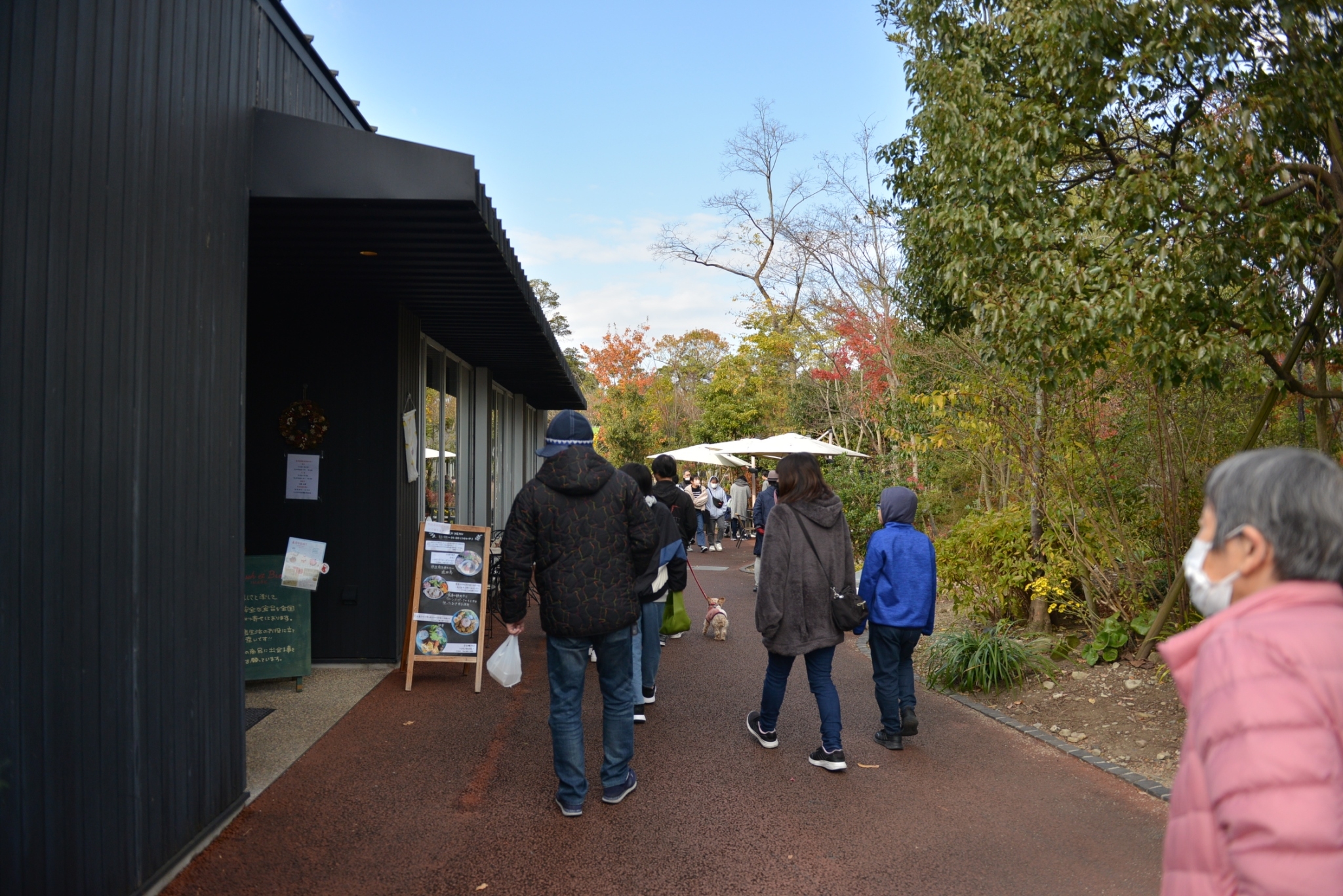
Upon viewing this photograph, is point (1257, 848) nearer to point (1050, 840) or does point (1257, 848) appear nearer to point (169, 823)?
point (1050, 840)

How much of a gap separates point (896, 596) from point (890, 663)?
0.44 meters

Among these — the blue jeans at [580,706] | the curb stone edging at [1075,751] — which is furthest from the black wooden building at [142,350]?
the curb stone edging at [1075,751]

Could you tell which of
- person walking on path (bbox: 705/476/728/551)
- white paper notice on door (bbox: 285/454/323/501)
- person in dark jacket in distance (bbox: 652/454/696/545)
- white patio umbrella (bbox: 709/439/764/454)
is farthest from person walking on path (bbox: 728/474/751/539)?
white paper notice on door (bbox: 285/454/323/501)

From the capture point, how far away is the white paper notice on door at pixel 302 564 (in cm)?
649

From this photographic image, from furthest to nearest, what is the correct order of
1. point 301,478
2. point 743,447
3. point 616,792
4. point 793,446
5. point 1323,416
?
1. point 743,447
2. point 793,446
3. point 301,478
4. point 1323,416
5. point 616,792

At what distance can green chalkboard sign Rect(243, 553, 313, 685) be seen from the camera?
6.54 m

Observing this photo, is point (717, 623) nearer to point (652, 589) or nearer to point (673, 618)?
point (673, 618)

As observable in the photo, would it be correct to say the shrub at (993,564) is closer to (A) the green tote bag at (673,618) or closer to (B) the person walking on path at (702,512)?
(A) the green tote bag at (673,618)

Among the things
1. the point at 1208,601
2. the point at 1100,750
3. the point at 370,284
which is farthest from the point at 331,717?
the point at 1208,601

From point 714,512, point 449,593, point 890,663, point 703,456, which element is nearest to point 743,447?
point 703,456

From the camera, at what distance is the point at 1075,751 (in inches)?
217

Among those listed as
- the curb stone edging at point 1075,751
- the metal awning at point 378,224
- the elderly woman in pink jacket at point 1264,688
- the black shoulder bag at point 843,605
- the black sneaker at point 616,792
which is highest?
the metal awning at point 378,224

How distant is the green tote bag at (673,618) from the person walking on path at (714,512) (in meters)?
13.2

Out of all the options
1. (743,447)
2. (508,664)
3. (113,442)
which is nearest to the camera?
(113,442)
